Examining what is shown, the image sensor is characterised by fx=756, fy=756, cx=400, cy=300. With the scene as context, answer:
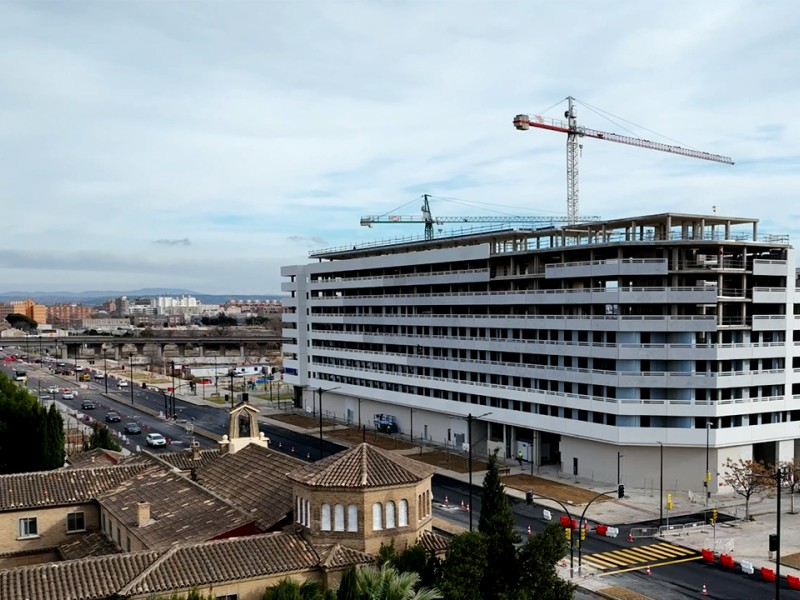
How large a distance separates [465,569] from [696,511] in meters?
40.3

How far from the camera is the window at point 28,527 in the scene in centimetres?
4294

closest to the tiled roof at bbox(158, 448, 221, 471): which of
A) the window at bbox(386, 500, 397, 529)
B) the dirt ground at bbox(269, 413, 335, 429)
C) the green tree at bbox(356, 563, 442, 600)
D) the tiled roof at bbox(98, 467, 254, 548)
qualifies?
the tiled roof at bbox(98, 467, 254, 548)

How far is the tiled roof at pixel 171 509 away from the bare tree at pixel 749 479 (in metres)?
41.8

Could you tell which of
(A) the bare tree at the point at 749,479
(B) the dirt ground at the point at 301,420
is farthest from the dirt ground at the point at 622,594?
(B) the dirt ground at the point at 301,420

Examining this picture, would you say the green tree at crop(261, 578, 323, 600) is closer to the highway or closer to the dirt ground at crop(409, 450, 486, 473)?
the highway

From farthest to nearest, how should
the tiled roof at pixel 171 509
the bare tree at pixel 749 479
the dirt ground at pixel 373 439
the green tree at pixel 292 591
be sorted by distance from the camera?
the dirt ground at pixel 373 439 < the bare tree at pixel 749 479 < the tiled roof at pixel 171 509 < the green tree at pixel 292 591

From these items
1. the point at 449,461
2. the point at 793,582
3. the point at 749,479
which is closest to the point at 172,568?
the point at 793,582

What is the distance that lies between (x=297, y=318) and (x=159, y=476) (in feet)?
265

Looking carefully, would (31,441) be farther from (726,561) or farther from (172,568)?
(726,561)

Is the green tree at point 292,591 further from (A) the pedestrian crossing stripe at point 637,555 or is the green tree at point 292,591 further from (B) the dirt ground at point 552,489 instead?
(B) the dirt ground at point 552,489

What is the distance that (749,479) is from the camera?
61000 mm

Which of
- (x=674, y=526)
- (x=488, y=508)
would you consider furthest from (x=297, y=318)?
(x=488, y=508)

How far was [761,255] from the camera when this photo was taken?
72.8 metres

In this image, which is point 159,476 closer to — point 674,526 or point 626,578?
point 626,578
